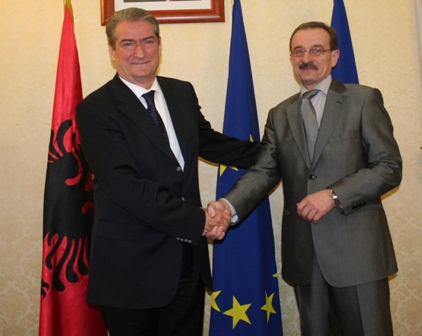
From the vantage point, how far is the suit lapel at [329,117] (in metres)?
2.02

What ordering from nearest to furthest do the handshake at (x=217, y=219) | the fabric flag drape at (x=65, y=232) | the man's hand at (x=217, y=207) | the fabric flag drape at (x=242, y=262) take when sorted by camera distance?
the handshake at (x=217, y=219) < the man's hand at (x=217, y=207) < the fabric flag drape at (x=65, y=232) < the fabric flag drape at (x=242, y=262)

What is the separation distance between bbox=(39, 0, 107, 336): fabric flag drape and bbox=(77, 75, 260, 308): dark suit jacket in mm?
558

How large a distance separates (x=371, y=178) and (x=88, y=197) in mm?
1570

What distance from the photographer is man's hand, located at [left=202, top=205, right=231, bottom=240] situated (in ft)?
6.63

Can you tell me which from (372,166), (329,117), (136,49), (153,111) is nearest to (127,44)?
(136,49)

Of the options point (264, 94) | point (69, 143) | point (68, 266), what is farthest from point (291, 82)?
point (68, 266)

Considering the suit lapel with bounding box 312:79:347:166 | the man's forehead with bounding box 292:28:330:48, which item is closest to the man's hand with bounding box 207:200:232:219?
the suit lapel with bounding box 312:79:347:166

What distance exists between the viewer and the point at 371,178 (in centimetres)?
193

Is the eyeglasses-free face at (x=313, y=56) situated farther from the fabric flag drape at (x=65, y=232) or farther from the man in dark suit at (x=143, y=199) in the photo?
the fabric flag drape at (x=65, y=232)

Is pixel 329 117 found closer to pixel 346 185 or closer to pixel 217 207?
pixel 346 185

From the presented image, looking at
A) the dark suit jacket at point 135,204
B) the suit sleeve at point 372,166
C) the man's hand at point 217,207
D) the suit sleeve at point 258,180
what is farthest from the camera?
the suit sleeve at point 258,180

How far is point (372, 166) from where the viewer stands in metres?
1.99

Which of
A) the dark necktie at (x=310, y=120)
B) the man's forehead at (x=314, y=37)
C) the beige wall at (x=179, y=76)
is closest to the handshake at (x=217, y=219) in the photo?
the dark necktie at (x=310, y=120)

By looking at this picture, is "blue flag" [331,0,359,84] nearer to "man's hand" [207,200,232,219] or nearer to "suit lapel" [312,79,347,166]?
"suit lapel" [312,79,347,166]
